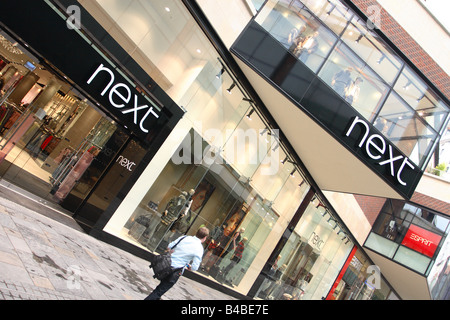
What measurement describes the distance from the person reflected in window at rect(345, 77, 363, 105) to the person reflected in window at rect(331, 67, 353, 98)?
105 millimetres

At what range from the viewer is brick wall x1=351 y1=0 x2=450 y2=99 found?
12.5 m

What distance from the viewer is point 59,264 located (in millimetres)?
5418

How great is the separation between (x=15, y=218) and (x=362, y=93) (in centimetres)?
873

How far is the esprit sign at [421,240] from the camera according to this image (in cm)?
2017

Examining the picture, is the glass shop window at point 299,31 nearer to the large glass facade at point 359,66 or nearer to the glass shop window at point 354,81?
the large glass facade at point 359,66

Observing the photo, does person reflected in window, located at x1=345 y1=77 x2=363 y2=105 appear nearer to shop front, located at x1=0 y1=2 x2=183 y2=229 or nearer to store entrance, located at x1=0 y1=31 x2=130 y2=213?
shop front, located at x1=0 y1=2 x2=183 y2=229

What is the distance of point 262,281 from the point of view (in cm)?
1498

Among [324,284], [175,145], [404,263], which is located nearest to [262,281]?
[324,284]

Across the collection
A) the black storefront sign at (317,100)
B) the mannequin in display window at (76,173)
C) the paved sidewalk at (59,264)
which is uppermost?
Answer: the black storefront sign at (317,100)

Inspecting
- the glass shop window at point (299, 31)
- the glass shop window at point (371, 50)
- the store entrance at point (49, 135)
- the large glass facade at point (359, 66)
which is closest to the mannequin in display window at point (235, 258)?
the store entrance at point (49, 135)

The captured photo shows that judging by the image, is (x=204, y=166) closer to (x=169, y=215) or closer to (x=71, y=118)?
(x=169, y=215)

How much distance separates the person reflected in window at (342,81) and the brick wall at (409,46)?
11.6ft

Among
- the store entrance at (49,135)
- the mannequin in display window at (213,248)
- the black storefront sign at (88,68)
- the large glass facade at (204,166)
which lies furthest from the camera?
the mannequin in display window at (213,248)

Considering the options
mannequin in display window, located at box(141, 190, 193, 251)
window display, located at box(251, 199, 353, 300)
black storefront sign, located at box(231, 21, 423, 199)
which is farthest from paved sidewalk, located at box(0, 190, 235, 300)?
window display, located at box(251, 199, 353, 300)
